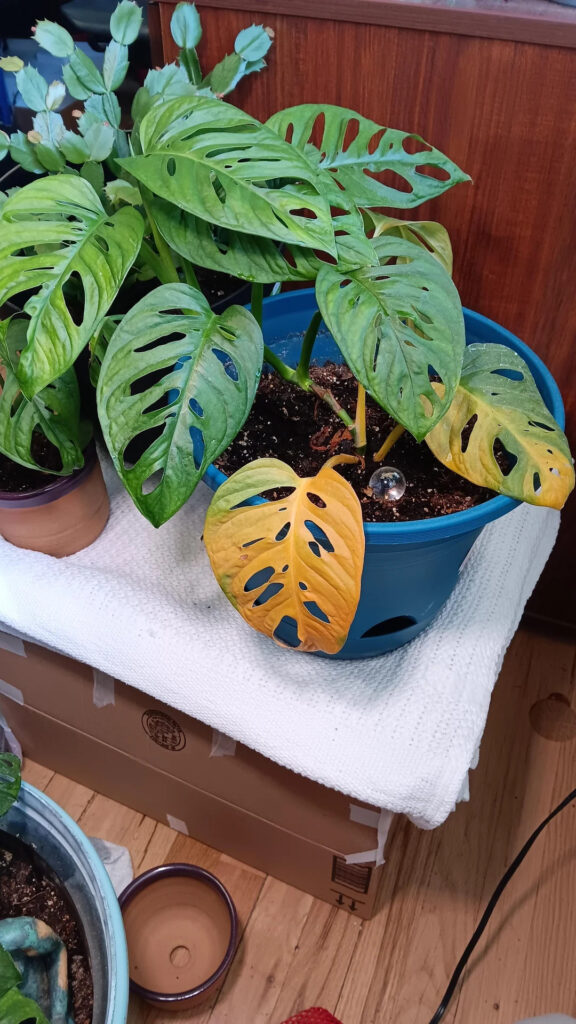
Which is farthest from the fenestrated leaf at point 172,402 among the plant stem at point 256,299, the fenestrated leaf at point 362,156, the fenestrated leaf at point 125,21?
the fenestrated leaf at point 125,21

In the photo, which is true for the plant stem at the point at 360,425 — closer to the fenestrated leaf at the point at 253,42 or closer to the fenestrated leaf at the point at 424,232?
the fenestrated leaf at the point at 424,232

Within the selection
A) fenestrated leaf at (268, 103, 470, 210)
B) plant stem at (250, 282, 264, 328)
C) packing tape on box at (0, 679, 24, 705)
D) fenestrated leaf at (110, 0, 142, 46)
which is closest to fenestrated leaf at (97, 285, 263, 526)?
plant stem at (250, 282, 264, 328)

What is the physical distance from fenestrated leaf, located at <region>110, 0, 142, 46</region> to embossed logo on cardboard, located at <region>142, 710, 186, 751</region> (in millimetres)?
705

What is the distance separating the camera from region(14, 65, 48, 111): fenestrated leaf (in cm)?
67

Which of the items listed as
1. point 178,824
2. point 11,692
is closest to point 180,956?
point 178,824

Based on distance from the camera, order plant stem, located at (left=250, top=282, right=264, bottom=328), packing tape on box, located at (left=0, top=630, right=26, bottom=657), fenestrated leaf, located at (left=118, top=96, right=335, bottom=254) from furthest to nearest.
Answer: packing tape on box, located at (left=0, top=630, right=26, bottom=657) → plant stem, located at (left=250, top=282, right=264, bottom=328) → fenestrated leaf, located at (left=118, top=96, right=335, bottom=254)

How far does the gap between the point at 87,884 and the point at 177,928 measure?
0.88ft

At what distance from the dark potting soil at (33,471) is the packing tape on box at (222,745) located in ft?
1.10

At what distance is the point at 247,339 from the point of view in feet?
1.88

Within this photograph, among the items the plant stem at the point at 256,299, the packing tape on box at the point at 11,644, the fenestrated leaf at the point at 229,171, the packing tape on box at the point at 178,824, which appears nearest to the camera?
→ the fenestrated leaf at the point at 229,171

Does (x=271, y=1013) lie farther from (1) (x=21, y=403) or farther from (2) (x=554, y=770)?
(1) (x=21, y=403)

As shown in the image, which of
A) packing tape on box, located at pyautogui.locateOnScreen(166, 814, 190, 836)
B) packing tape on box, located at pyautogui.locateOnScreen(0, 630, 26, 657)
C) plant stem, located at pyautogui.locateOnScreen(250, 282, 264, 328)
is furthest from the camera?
packing tape on box, located at pyautogui.locateOnScreen(166, 814, 190, 836)

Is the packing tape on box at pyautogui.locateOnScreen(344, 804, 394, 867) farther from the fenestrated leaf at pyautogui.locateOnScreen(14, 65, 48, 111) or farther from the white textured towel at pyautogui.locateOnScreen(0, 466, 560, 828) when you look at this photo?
the fenestrated leaf at pyautogui.locateOnScreen(14, 65, 48, 111)

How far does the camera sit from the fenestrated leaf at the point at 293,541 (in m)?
0.56
